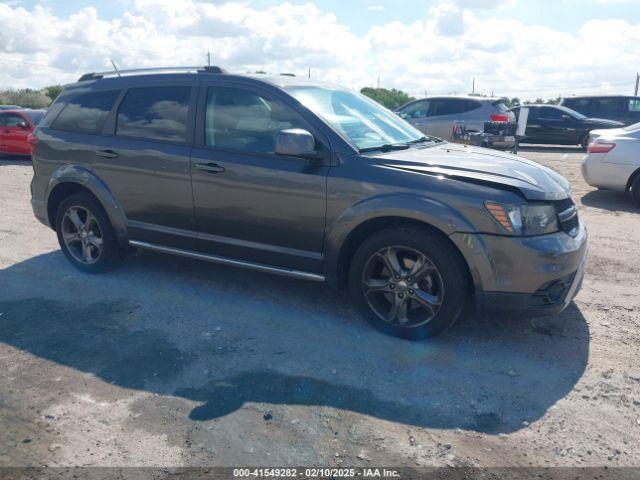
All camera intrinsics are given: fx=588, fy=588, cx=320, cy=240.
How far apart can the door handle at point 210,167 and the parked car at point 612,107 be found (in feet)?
63.8

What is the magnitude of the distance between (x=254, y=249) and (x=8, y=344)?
74.3 inches

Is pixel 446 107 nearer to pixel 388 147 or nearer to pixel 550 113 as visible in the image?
pixel 550 113

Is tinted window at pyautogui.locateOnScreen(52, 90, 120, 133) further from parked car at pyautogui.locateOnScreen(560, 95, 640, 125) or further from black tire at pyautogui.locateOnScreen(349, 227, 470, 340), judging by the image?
parked car at pyautogui.locateOnScreen(560, 95, 640, 125)

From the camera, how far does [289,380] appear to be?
3645 mm

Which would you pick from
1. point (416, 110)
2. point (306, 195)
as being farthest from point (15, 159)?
point (306, 195)

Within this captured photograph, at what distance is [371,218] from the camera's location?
4.11m

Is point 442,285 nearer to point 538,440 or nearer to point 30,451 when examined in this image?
point 538,440

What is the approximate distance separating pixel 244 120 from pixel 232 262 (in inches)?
45.3

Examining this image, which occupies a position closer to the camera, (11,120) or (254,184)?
(254,184)

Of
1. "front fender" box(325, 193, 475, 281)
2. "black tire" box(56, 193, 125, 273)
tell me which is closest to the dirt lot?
"black tire" box(56, 193, 125, 273)

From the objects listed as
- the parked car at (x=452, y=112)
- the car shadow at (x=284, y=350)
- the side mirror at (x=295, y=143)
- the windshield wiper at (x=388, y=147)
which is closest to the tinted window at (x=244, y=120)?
the side mirror at (x=295, y=143)

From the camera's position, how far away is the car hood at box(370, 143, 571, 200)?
387 cm

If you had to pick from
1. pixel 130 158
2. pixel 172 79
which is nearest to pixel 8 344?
pixel 130 158

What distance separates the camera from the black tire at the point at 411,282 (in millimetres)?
3939
